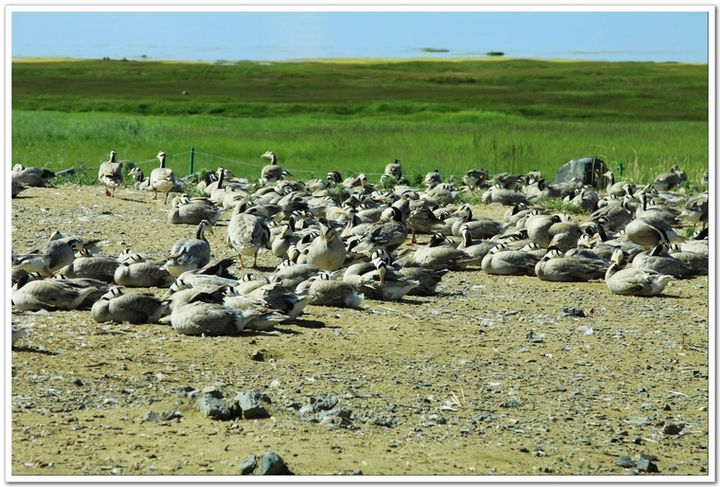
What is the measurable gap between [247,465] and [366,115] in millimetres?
51700

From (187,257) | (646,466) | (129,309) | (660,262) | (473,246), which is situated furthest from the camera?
(473,246)

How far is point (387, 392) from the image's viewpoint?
8.50 m

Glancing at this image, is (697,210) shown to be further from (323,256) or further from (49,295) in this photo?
(49,295)

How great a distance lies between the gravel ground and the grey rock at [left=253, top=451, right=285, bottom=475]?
15cm

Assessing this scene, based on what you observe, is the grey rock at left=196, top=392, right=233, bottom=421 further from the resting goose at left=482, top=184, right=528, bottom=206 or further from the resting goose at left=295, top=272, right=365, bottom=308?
the resting goose at left=482, top=184, right=528, bottom=206

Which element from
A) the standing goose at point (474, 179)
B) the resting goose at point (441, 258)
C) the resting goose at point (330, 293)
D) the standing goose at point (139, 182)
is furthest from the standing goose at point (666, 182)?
the resting goose at point (330, 293)

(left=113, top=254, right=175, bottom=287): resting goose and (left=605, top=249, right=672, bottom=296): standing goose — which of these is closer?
(left=113, top=254, right=175, bottom=287): resting goose

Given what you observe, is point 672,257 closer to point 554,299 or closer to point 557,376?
point 554,299

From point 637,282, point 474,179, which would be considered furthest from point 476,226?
point 474,179

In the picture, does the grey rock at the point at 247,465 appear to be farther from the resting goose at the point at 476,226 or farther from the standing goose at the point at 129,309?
the resting goose at the point at 476,226

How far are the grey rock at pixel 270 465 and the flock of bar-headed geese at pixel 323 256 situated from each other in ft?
11.6

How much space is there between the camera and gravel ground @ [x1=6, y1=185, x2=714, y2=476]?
21.9ft

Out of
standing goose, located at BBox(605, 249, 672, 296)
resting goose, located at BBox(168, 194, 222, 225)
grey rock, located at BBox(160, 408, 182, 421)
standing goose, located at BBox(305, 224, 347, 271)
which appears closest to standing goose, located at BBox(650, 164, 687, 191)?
standing goose, located at BBox(605, 249, 672, 296)

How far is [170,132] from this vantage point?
43.4 m
